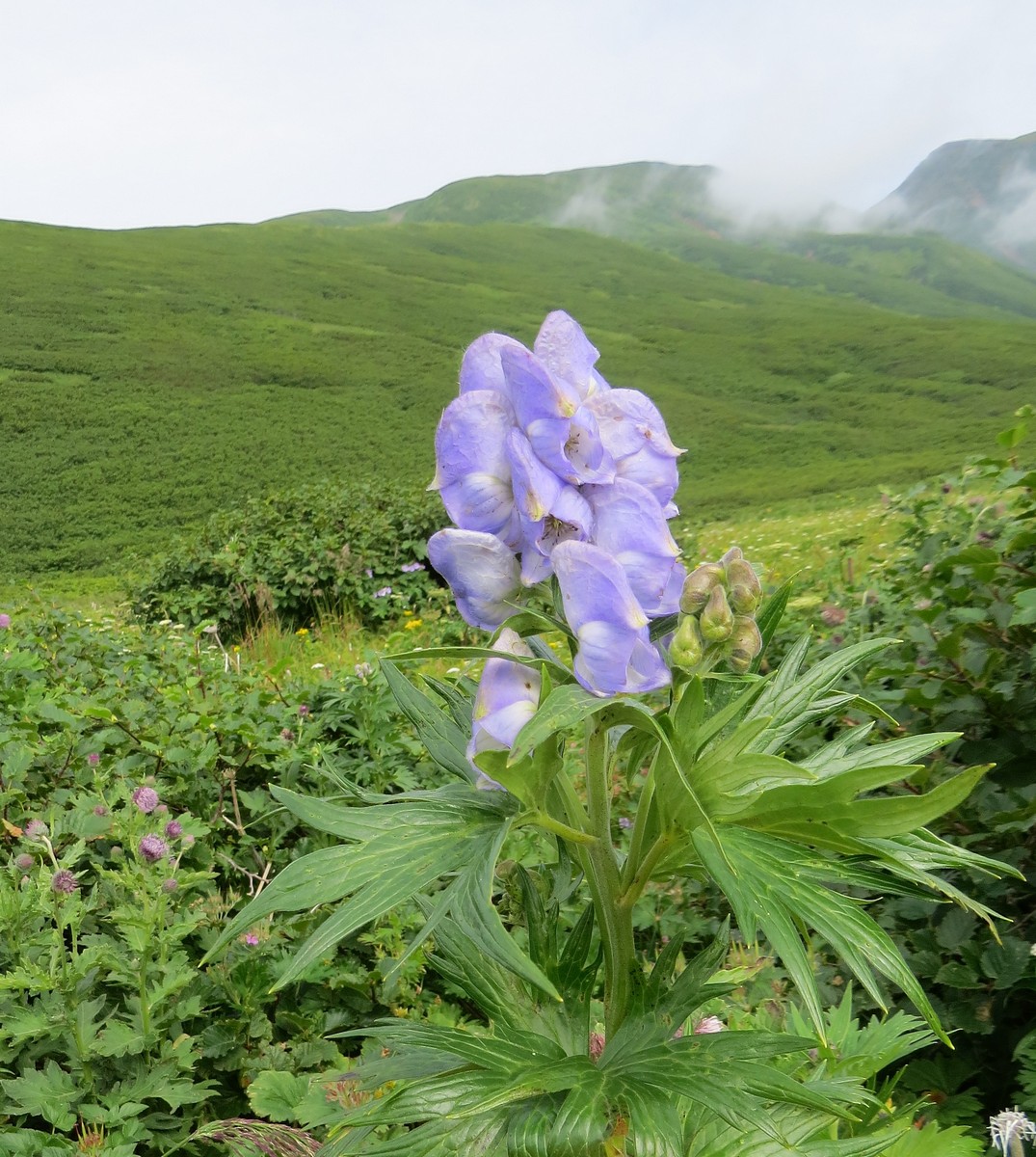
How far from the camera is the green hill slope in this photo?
23594 mm

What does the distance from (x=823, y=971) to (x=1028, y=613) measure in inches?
35.0

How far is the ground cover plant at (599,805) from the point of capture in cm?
74

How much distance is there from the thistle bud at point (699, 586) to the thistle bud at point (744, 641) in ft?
0.13

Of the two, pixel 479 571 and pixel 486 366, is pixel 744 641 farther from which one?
pixel 486 366

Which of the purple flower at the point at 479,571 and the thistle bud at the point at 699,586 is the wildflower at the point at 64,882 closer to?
the purple flower at the point at 479,571

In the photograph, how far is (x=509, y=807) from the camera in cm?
81

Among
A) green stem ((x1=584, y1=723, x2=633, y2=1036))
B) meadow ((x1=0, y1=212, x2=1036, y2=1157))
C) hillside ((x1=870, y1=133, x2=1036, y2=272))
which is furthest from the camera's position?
hillside ((x1=870, y1=133, x2=1036, y2=272))

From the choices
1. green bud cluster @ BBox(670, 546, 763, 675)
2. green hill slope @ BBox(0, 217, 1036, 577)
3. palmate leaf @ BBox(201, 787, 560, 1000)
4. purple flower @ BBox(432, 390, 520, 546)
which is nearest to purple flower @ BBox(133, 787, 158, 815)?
palmate leaf @ BBox(201, 787, 560, 1000)

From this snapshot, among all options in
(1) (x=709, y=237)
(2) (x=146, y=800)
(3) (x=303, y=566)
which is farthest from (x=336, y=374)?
(1) (x=709, y=237)

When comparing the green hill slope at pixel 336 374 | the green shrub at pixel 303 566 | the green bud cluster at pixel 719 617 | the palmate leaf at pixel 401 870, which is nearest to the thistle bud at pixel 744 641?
the green bud cluster at pixel 719 617

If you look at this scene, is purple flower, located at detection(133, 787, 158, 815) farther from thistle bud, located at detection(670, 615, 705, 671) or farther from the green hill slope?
the green hill slope

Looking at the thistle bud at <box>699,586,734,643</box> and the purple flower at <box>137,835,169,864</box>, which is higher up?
the thistle bud at <box>699,586,734,643</box>

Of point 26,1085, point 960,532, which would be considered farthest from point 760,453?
point 26,1085

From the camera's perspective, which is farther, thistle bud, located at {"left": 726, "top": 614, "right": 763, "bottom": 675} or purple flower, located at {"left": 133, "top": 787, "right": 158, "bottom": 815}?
purple flower, located at {"left": 133, "top": 787, "right": 158, "bottom": 815}
